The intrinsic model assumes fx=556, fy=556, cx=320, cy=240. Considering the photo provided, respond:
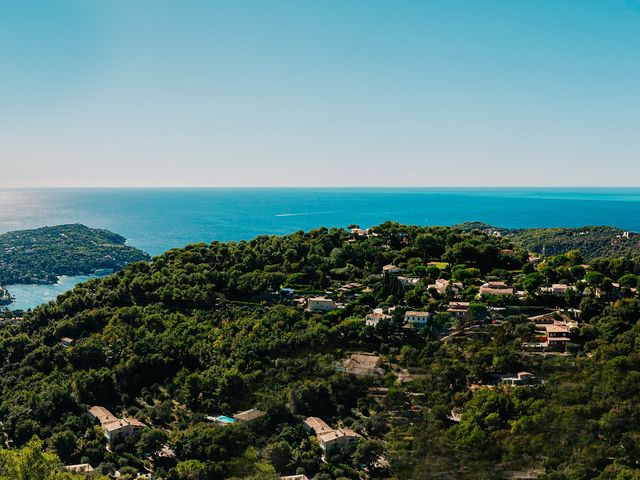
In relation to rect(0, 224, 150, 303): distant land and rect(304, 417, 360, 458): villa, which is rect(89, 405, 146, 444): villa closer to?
rect(304, 417, 360, 458): villa

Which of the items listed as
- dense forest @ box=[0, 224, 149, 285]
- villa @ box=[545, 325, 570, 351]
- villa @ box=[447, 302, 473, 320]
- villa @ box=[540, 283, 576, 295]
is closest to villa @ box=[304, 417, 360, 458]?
villa @ box=[447, 302, 473, 320]

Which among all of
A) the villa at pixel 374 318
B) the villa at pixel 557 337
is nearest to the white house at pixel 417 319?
the villa at pixel 374 318

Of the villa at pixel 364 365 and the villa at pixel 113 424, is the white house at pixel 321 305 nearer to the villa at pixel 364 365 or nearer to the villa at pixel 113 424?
the villa at pixel 364 365

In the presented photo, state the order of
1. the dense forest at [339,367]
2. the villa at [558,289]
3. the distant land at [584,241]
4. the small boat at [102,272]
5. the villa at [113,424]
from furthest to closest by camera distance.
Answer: the small boat at [102,272], the distant land at [584,241], the villa at [558,289], the villa at [113,424], the dense forest at [339,367]

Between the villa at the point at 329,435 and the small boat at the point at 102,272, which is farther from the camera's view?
the small boat at the point at 102,272

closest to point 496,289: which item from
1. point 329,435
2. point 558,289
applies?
point 558,289

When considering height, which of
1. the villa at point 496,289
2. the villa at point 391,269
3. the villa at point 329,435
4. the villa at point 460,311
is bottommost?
the villa at point 329,435

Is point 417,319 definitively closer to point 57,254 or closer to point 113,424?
point 113,424
